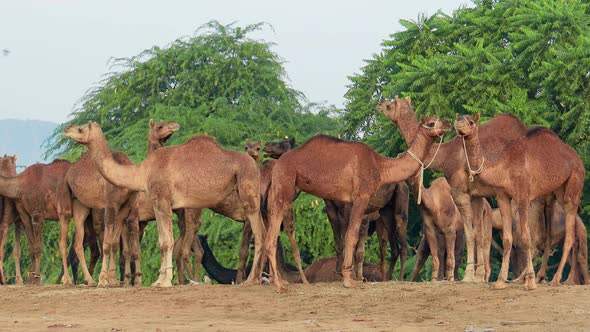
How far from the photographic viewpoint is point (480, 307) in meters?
13.8

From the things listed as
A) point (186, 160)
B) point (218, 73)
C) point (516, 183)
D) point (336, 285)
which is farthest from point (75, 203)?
point (218, 73)

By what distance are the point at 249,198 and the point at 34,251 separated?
5.64 metres

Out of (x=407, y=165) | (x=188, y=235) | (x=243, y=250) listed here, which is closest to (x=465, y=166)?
(x=407, y=165)

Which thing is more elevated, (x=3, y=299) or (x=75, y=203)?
(x=75, y=203)

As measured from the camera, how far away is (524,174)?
1509 cm

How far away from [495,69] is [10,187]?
11165 mm

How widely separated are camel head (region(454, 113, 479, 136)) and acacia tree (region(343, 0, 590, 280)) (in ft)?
31.7

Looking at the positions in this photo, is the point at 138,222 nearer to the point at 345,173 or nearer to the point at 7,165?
the point at 345,173

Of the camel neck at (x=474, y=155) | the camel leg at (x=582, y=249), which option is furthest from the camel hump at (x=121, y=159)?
the camel leg at (x=582, y=249)

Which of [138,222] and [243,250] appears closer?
[138,222]

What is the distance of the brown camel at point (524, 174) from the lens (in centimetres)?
1499

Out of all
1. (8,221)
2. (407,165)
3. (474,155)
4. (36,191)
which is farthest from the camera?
(8,221)

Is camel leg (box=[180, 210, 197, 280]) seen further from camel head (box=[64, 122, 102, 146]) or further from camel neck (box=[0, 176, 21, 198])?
camel neck (box=[0, 176, 21, 198])

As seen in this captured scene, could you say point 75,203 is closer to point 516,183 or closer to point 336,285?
point 336,285
